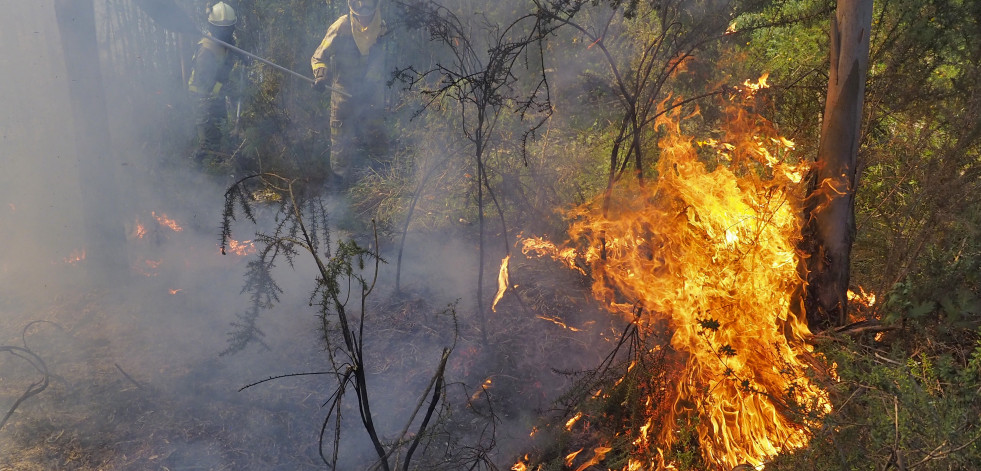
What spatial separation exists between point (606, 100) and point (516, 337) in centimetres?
343

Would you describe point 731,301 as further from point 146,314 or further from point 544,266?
point 146,314

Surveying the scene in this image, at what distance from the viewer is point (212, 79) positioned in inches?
423

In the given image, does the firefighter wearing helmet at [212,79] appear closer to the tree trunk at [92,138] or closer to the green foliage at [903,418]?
the tree trunk at [92,138]

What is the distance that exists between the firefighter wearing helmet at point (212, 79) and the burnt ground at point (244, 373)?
499 centimetres

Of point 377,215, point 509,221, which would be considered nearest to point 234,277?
point 377,215

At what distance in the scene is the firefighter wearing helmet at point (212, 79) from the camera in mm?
10516

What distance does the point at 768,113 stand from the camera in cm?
555

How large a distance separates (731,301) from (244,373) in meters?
4.32

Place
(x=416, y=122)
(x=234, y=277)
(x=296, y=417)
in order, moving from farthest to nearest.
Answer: (x=416, y=122), (x=234, y=277), (x=296, y=417)

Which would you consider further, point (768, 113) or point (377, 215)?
point (377, 215)

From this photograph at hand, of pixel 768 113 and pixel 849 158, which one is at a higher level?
pixel 768 113

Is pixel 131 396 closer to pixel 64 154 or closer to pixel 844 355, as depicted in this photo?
pixel 64 154

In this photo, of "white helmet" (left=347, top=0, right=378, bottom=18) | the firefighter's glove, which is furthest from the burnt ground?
"white helmet" (left=347, top=0, right=378, bottom=18)

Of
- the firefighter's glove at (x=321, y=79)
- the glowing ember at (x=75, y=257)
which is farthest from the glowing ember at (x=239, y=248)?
the firefighter's glove at (x=321, y=79)
